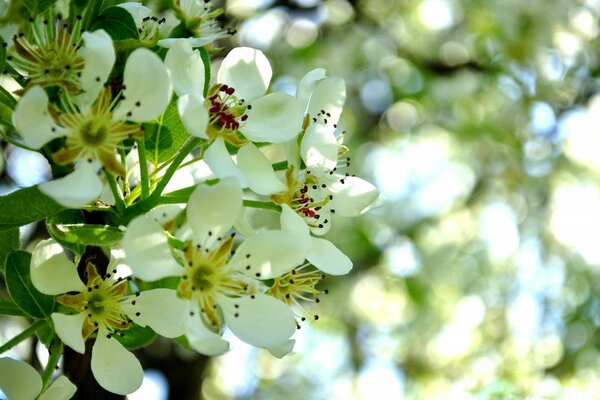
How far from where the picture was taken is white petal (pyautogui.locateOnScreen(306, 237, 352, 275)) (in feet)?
3.35

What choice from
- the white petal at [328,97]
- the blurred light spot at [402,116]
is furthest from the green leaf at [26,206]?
the blurred light spot at [402,116]

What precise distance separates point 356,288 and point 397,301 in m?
0.43

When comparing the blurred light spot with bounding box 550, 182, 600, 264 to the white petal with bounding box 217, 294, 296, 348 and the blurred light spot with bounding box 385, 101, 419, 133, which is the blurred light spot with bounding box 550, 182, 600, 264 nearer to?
the blurred light spot with bounding box 385, 101, 419, 133

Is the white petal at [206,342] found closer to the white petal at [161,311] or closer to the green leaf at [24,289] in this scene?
the white petal at [161,311]

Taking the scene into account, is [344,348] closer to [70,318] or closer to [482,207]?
[482,207]

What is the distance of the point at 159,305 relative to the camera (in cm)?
97

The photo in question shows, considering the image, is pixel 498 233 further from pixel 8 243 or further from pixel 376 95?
pixel 8 243

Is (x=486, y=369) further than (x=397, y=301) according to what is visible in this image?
No

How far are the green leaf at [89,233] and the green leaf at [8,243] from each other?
11 centimetres

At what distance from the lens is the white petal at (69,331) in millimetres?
932

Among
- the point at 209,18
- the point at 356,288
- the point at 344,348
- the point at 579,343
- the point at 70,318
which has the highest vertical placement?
the point at 209,18

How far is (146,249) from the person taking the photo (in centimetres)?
87

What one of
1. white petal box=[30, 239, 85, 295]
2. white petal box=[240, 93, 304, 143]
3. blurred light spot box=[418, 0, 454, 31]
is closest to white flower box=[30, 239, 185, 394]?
white petal box=[30, 239, 85, 295]

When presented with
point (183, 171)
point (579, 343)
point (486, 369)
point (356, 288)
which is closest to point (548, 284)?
point (579, 343)
